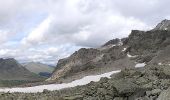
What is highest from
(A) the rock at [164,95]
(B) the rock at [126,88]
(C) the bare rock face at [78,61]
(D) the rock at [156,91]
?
(C) the bare rock face at [78,61]

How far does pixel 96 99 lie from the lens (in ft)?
104

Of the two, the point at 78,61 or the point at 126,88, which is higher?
the point at 78,61

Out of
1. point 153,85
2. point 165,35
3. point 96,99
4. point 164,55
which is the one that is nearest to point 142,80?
point 153,85

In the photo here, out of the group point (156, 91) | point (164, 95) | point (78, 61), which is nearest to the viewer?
point (164, 95)

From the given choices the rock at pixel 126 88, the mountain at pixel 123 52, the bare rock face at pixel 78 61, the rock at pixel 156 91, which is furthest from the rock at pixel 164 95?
the bare rock face at pixel 78 61

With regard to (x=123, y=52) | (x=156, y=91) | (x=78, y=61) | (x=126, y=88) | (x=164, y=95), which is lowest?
(x=164, y=95)

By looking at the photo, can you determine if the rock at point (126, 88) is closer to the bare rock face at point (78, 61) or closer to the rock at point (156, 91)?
the rock at point (156, 91)

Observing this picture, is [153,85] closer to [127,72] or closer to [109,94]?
[109,94]

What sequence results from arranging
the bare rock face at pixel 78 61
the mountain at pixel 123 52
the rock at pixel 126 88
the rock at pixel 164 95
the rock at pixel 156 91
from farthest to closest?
the bare rock face at pixel 78 61
the mountain at pixel 123 52
the rock at pixel 126 88
the rock at pixel 156 91
the rock at pixel 164 95

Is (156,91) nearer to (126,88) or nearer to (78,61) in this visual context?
(126,88)

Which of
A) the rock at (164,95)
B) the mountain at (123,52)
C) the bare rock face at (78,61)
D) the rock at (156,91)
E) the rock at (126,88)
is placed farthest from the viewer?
the bare rock face at (78,61)

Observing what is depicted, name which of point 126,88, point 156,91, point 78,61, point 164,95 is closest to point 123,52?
point 78,61

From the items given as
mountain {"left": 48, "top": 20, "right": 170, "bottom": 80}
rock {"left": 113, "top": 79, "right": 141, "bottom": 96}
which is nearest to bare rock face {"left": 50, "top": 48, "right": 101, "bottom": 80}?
mountain {"left": 48, "top": 20, "right": 170, "bottom": 80}

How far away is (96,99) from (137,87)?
12.2ft
